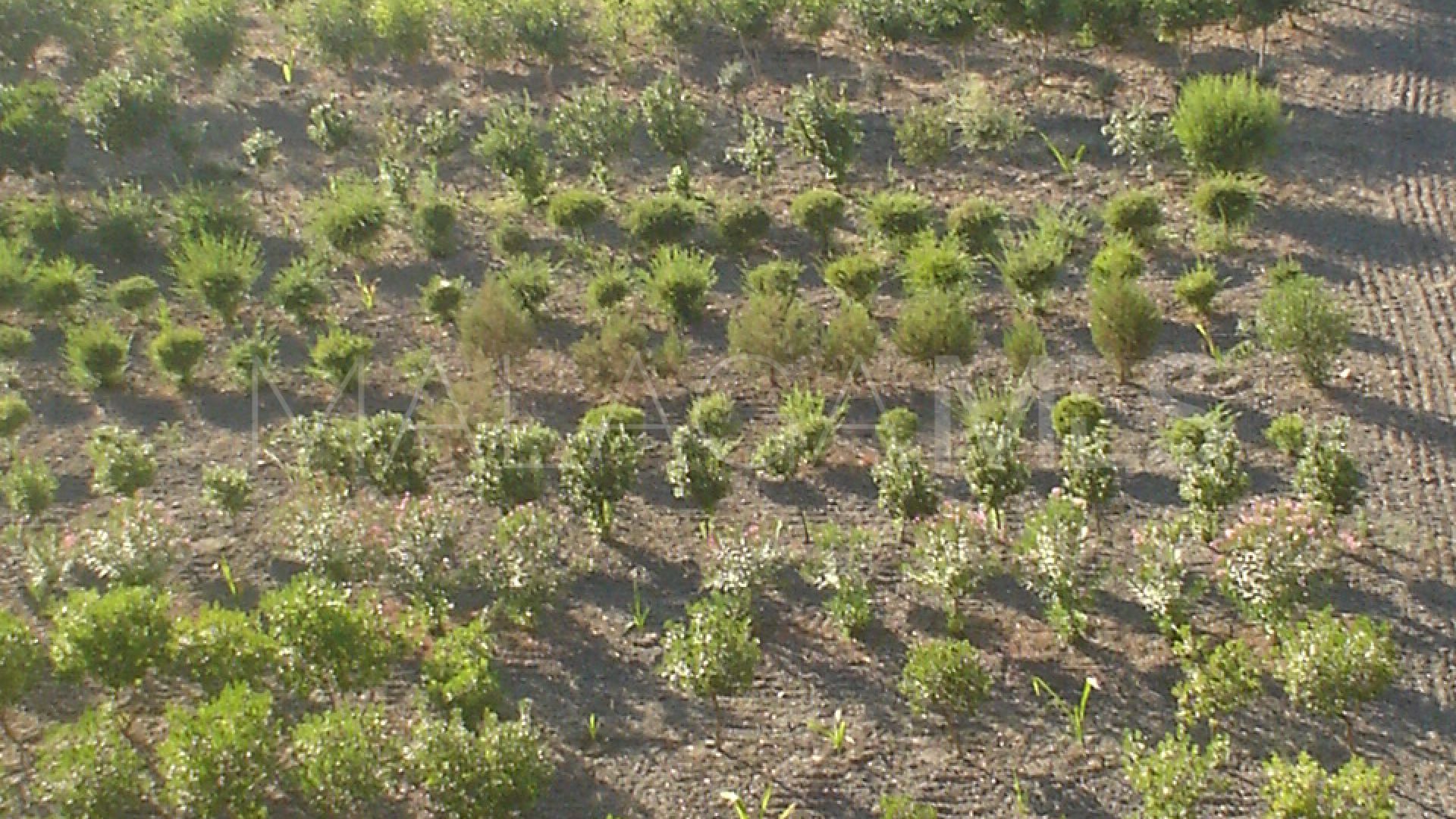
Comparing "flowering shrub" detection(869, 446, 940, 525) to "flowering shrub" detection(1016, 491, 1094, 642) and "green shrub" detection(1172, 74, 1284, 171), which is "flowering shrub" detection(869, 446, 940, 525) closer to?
"flowering shrub" detection(1016, 491, 1094, 642)

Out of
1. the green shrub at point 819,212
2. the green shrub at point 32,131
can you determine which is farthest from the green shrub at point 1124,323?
the green shrub at point 32,131

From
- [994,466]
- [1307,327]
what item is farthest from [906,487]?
[1307,327]

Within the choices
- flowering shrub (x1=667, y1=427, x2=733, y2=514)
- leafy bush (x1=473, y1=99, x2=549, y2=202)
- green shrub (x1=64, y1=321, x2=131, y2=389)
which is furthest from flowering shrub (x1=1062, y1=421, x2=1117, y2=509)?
green shrub (x1=64, y1=321, x2=131, y2=389)

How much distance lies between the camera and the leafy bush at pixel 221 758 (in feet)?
25.4

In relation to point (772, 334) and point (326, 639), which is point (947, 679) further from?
point (772, 334)

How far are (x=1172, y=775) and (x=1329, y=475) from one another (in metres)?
2.71

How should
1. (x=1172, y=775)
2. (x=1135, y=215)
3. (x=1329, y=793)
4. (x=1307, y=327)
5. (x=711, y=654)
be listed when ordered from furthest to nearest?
(x=1135, y=215) → (x=1307, y=327) → (x=711, y=654) → (x=1172, y=775) → (x=1329, y=793)

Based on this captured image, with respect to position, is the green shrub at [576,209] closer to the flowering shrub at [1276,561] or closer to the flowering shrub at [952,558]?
the flowering shrub at [952,558]

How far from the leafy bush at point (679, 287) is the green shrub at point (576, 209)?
102 cm

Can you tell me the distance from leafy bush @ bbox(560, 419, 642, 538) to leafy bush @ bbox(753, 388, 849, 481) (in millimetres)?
898

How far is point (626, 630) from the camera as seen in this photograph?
31.1 feet

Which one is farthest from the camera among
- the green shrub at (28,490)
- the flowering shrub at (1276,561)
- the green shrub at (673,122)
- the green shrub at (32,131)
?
the green shrub at (673,122)

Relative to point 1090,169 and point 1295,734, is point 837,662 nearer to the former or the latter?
point 1295,734

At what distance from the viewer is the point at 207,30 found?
15.9 metres
